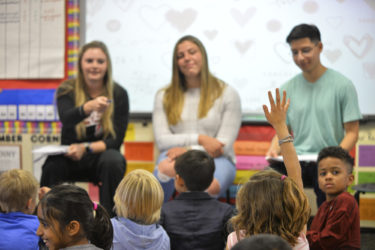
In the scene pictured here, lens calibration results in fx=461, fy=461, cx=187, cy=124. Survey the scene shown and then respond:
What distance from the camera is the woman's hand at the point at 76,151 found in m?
2.98

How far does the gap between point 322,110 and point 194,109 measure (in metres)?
0.87

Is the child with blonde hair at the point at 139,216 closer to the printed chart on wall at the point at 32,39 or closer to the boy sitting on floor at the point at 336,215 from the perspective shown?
the boy sitting on floor at the point at 336,215

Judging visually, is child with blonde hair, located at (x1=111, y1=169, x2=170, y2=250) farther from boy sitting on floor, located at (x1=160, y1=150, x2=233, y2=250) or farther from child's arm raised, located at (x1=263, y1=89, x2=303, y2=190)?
child's arm raised, located at (x1=263, y1=89, x2=303, y2=190)

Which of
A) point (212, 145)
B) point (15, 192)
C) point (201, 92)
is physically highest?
point (201, 92)

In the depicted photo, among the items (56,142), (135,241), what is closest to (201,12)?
(56,142)

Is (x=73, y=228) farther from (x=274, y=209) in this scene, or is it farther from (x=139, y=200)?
(x=274, y=209)

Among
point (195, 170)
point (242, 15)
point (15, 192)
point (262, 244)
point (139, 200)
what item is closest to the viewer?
point (262, 244)

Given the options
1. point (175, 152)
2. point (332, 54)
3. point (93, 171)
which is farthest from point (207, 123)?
point (332, 54)

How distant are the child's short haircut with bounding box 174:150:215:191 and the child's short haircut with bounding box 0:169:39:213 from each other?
0.73m

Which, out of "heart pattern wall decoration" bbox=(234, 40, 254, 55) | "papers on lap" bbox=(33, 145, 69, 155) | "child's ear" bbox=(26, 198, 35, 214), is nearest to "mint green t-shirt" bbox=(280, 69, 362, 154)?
"heart pattern wall decoration" bbox=(234, 40, 254, 55)

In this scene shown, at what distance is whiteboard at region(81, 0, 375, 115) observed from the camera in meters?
3.50

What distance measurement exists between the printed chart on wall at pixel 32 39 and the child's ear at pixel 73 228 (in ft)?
9.03

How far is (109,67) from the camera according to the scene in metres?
3.25

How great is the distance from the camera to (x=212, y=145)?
118 inches
